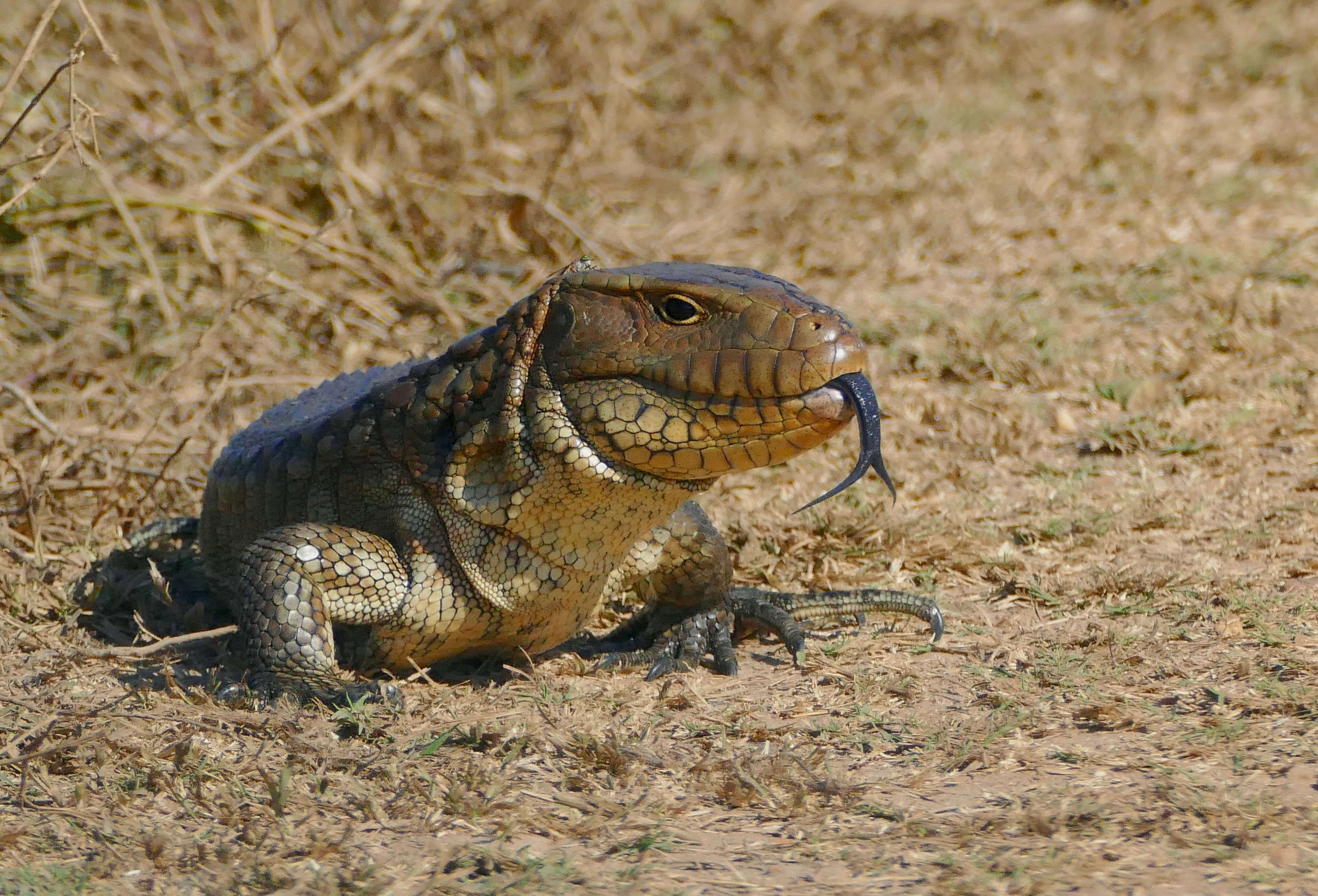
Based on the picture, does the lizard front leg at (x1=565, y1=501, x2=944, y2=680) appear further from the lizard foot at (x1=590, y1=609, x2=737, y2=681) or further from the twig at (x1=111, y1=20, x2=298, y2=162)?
the twig at (x1=111, y1=20, x2=298, y2=162)

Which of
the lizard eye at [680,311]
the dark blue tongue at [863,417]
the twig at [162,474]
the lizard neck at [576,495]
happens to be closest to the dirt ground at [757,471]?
the twig at [162,474]

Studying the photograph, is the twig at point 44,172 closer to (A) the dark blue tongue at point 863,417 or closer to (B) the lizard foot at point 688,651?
(B) the lizard foot at point 688,651

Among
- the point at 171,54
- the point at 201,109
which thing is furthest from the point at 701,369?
the point at 171,54

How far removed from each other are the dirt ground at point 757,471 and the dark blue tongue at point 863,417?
62cm

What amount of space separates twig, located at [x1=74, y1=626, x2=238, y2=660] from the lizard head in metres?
1.26

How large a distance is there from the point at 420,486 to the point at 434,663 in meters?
0.61

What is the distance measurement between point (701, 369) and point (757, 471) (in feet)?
8.43

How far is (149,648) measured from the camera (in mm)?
4098

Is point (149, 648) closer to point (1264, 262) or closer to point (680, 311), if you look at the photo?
point (680, 311)

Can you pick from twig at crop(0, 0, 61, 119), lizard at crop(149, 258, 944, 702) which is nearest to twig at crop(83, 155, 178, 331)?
twig at crop(0, 0, 61, 119)

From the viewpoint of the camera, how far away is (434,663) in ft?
14.3

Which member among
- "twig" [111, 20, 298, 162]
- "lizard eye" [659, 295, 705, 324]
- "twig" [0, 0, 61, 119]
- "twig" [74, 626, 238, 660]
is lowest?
"twig" [74, 626, 238, 660]

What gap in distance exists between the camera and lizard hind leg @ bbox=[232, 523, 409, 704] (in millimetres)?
3922

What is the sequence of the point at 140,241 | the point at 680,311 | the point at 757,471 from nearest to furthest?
the point at 680,311 < the point at 757,471 < the point at 140,241
